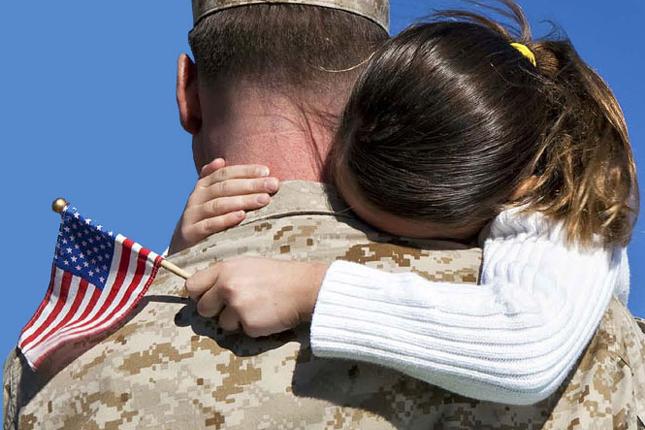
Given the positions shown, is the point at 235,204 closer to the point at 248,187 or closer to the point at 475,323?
the point at 248,187

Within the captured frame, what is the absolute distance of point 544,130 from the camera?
2352mm

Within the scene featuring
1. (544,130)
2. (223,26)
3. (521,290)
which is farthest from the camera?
(223,26)

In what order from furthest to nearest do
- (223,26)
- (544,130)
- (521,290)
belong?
1. (223,26)
2. (544,130)
3. (521,290)

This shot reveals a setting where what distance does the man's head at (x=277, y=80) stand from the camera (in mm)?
2455

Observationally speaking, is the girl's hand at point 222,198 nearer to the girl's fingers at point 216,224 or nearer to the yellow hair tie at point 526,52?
the girl's fingers at point 216,224

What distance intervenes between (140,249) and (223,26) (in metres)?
0.52

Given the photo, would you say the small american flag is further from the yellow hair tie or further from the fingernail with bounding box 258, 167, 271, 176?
the yellow hair tie

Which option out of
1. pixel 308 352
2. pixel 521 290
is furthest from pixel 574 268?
pixel 308 352

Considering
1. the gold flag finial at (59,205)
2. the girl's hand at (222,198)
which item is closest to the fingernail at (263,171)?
the girl's hand at (222,198)

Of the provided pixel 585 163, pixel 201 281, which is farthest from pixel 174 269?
pixel 585 163

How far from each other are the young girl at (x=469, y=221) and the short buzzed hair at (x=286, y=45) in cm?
18

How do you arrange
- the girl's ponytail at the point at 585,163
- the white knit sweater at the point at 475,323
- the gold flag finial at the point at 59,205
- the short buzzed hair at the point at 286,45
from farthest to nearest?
the gold flag finial at the point at 59,205 → the short buzzed hair at the point at 286,45 → the girl's ponytail at the point at 585,163 → the white knit sweater at the point at 475,323

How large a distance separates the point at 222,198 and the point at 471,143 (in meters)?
0.51

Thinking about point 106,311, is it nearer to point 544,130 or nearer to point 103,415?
point 103,415
